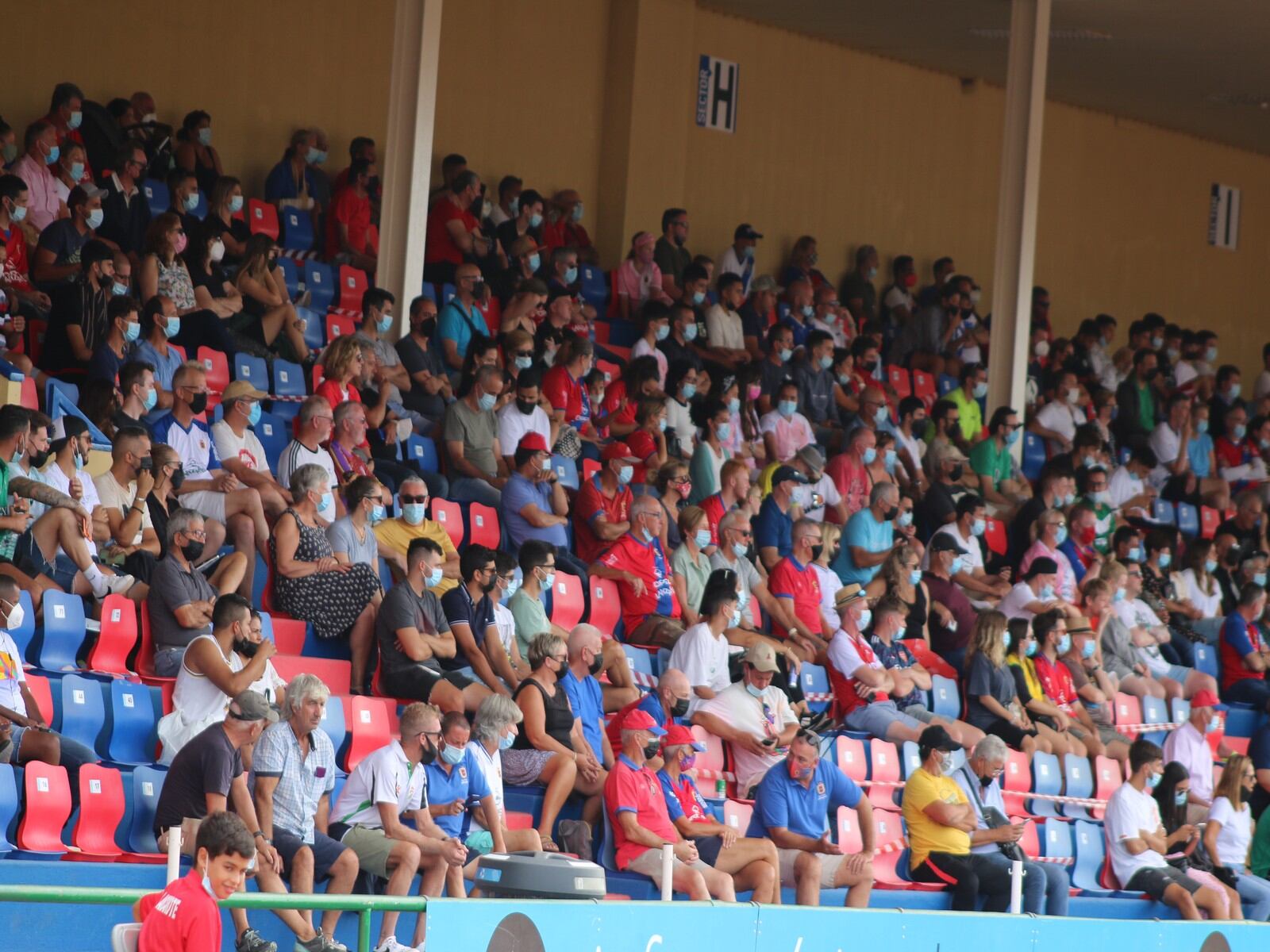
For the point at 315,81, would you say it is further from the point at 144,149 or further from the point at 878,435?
the point at 878,435

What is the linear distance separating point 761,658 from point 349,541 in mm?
1986

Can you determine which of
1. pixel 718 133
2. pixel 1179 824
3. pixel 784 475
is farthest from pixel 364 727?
pixel 718 133

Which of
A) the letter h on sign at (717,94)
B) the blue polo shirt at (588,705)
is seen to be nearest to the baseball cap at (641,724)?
the blue polo shirt at (588,705)

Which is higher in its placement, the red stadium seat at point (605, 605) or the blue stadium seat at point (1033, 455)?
the blue stadium seat at point (1033, 455)

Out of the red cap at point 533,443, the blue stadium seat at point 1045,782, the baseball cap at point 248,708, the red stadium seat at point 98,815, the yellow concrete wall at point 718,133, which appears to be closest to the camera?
the red stadium seat at point 98,815

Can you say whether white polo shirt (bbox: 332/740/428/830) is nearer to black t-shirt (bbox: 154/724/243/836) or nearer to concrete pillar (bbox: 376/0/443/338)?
black t-shirt (bbox: 154/724/243/836)

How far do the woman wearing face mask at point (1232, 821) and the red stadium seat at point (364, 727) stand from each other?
15.3 ft

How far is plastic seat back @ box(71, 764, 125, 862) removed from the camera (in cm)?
710

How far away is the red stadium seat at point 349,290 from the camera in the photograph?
41.5 feet

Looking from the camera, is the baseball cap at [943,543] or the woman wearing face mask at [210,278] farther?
the baseball cap at [943,543]

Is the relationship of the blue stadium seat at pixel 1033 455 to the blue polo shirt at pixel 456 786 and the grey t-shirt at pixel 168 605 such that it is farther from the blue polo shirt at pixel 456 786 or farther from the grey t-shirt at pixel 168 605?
the grey t-shirt at pixel 168 605

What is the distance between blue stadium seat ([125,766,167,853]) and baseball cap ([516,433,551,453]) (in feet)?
11.6

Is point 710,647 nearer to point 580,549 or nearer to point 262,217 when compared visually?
point 580,549

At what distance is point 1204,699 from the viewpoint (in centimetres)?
1204
